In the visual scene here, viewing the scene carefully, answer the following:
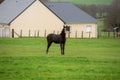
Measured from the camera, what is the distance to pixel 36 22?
233 ft

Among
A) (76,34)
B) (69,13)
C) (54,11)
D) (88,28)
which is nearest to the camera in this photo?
(76,34)

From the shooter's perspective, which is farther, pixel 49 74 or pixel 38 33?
pixel 38 33

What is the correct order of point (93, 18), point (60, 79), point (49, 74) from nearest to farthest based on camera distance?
1. point (60, 79)
2. point (49, 74)
3. point (93, 18)

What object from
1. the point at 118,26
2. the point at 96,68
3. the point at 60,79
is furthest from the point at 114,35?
the point at 60,79

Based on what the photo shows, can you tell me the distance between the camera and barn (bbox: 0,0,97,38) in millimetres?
70125

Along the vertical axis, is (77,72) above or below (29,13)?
below

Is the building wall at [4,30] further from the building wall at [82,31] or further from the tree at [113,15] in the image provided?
the tree at [113,15]

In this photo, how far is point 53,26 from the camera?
7162 centimetres

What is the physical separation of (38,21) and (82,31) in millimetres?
6087

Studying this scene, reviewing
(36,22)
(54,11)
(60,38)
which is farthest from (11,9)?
(60,38)

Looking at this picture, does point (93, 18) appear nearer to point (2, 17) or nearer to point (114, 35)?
point (114, 35)

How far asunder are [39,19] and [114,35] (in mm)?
9402

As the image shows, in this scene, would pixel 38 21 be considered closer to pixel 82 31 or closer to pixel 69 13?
pixel 82 31

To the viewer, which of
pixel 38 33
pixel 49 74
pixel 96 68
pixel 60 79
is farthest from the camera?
pixel 38 33
